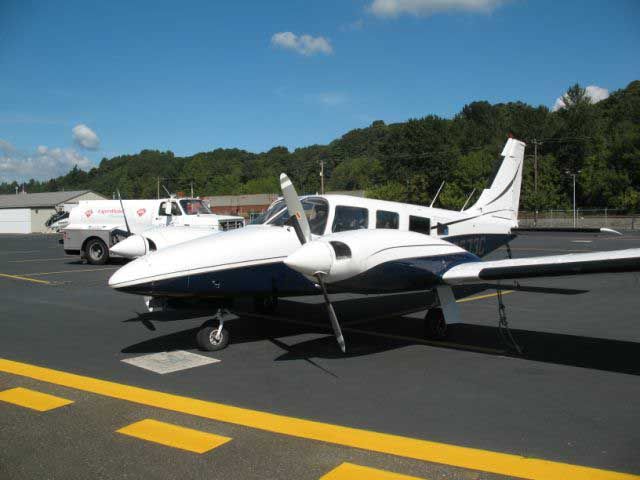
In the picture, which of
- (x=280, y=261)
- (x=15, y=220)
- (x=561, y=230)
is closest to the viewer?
(x=280, y=261)

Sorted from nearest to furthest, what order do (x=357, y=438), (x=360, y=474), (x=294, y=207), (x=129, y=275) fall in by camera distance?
(x=360, y=474), (x=357, y=438), (x=129, y=275), (x=294, y=207)

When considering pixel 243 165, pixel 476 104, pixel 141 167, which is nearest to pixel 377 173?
pixel 476 104

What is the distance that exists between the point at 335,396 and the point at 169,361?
9.17 feet

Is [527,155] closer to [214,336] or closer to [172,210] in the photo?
[172,210]

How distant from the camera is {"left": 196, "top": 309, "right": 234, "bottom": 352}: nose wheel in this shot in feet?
25.6

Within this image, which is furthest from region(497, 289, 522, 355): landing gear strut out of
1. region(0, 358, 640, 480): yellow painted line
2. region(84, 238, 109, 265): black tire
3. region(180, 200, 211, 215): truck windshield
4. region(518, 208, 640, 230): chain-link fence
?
region(518, 208, 640, 230): chain-link fence

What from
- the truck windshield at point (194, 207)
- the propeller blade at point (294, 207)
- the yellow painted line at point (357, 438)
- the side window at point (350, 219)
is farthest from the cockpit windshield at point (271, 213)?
the truck windshield at point (194, 207)

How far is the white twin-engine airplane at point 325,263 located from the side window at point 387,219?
2 cm

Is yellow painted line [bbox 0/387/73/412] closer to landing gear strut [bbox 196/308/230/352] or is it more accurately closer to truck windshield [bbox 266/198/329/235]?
landing gear strut [bbox 196/308/230/352]

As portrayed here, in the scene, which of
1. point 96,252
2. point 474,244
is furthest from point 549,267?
point 96,252

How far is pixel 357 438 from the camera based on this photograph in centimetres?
462

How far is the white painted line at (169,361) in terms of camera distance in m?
6.98

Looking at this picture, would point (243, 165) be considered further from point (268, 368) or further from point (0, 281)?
point (268, 368)

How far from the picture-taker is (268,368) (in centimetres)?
696
